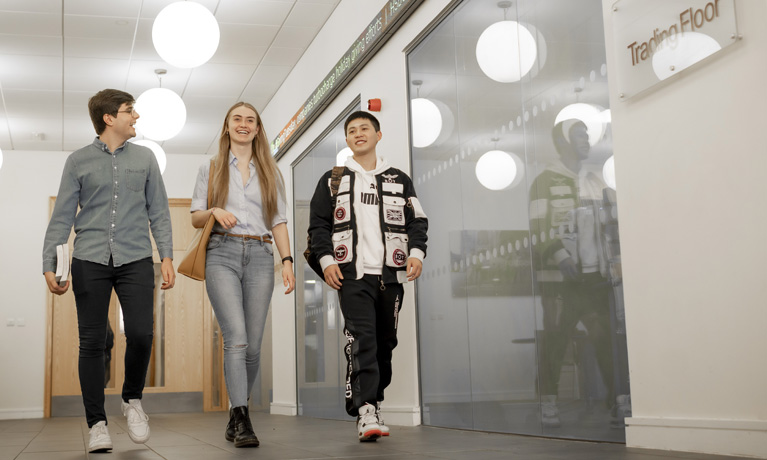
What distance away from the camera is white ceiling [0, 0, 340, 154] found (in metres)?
6.06

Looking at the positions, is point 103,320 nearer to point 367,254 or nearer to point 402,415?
point 367,254

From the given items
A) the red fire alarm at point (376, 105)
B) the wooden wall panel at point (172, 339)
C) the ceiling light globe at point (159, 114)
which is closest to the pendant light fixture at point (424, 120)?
the red fire alarm at point (376, 105)

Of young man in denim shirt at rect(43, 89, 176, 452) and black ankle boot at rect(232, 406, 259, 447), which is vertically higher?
young man in denim shirt at rect(43, 89, 176, 452)

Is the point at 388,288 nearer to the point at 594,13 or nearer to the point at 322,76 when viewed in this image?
the point at 594,13

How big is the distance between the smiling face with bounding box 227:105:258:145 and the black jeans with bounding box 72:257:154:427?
657 millimetres

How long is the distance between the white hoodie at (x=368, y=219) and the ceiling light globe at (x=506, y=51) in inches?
26.8

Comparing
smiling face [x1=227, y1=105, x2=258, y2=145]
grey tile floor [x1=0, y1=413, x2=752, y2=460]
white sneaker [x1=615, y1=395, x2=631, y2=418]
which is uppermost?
smiling face [x1=227, y1=105, x2=258, y2=145]

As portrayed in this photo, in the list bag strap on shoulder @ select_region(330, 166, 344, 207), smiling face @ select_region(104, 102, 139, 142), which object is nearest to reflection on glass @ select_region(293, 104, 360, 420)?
bag strap on shoulder @ select_region(330, 166, 344, 207)

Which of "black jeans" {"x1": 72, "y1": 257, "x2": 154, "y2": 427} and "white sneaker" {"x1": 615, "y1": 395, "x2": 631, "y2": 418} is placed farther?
"black jeans" {"x1": 72, "y1": 257, "x2": 154, "y2": 427}

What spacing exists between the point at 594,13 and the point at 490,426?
1752 mm

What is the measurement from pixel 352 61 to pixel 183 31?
3.76 feet

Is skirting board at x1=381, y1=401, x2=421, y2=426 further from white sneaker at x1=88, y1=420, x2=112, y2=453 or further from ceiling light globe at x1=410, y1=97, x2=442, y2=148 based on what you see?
white sneaker at x1=88, y1=420, x2=112, y2=453

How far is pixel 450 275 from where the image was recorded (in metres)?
3.93

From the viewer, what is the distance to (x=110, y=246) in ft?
9.16
